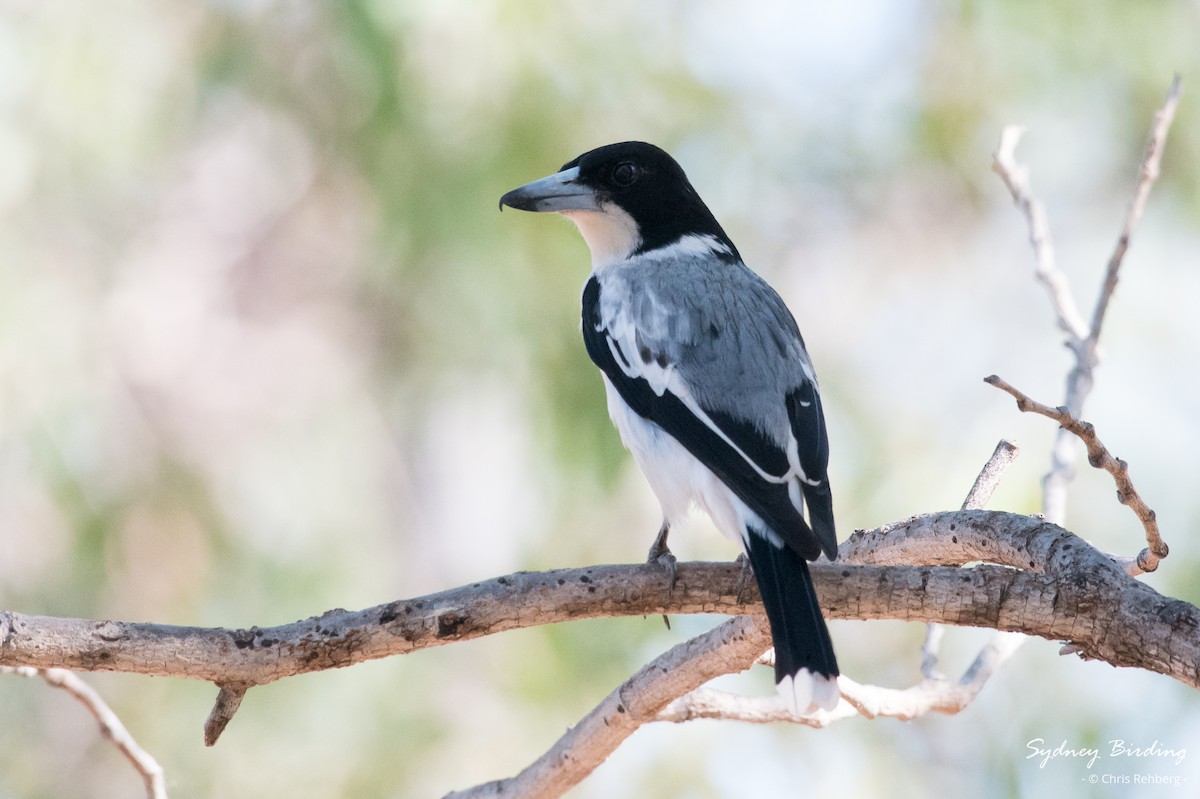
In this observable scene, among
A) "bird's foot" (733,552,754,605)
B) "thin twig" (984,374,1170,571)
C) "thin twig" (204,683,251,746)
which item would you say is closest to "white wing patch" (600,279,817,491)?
"bird's foot" (733,552,754,605)

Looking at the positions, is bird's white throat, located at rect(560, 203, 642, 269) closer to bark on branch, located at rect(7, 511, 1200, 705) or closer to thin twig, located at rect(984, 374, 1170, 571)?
bark on branch, located at rect(7, 511, 1200, 705)

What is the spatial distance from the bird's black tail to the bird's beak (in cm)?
151

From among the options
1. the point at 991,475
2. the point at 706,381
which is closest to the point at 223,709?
the point at 706,381

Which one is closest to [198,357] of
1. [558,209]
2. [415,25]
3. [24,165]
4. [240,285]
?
[240,285]

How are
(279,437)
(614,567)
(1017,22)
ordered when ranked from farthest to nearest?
(279,437), (1017,22), (614,567)

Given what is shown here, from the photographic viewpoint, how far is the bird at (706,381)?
238 centimetres

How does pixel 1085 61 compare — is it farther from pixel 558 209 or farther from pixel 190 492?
pixel 190 492

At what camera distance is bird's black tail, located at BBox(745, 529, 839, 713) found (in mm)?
2307

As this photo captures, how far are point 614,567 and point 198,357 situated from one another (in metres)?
6.22

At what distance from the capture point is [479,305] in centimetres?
574

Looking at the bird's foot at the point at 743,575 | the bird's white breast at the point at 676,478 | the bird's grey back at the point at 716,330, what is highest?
the bird's grey back at the point at 716,330

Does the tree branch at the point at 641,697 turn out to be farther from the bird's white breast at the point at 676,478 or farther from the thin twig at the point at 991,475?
the thin twig at the point at 991,475

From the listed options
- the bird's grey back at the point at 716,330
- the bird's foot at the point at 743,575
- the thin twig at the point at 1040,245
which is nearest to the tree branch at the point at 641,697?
the bird's foot at the point at 743,575

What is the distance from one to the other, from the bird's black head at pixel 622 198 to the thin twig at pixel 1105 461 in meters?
1.67
